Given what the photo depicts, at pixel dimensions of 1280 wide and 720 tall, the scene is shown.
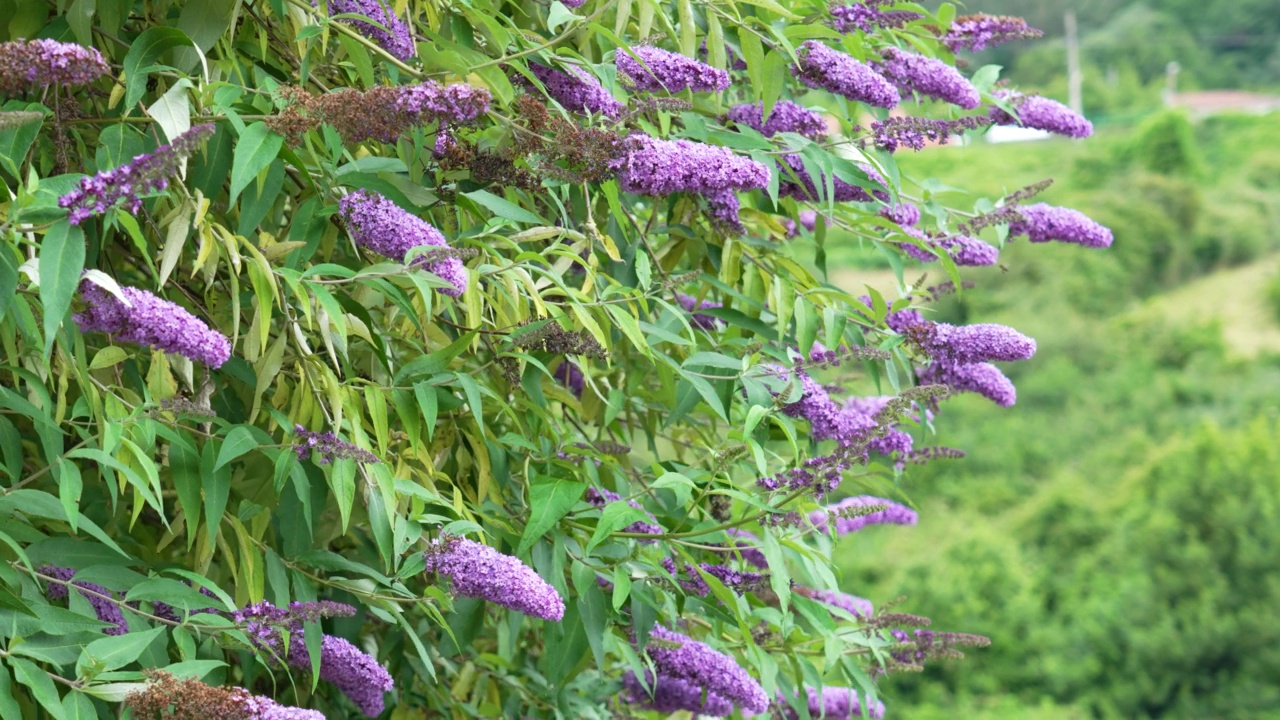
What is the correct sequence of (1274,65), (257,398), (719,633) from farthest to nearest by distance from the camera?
(1274,65), (719,633), (257,398)

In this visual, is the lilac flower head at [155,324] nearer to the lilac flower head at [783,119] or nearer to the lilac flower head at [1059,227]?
the lilac flower head at [783,119]

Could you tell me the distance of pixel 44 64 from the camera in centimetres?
154

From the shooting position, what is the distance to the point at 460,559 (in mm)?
1938

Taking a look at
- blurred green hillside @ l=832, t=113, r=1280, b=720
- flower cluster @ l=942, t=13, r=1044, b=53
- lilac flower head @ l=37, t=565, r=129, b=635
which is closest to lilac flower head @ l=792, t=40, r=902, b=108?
flower cluster @ l=942, t=13, r=1044, b=53

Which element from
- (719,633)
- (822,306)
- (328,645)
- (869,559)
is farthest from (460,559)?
(869,559)

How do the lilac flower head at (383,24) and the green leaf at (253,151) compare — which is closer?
the green leaf at (253,151)

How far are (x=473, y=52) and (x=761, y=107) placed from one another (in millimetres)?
658

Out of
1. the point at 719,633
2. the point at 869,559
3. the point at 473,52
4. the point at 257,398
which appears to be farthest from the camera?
the point at 869,559

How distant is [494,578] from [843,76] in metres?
1.05

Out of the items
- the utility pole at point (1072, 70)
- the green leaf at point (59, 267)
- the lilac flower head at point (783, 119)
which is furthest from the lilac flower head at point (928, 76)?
the utility pole at point (1072, 70)

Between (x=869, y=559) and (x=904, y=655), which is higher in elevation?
(x=904, y=655)

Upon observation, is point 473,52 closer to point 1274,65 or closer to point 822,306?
point 822,306

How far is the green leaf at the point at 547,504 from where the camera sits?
6.98ft

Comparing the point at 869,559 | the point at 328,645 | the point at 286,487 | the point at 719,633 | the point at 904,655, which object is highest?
the point at 286,487
